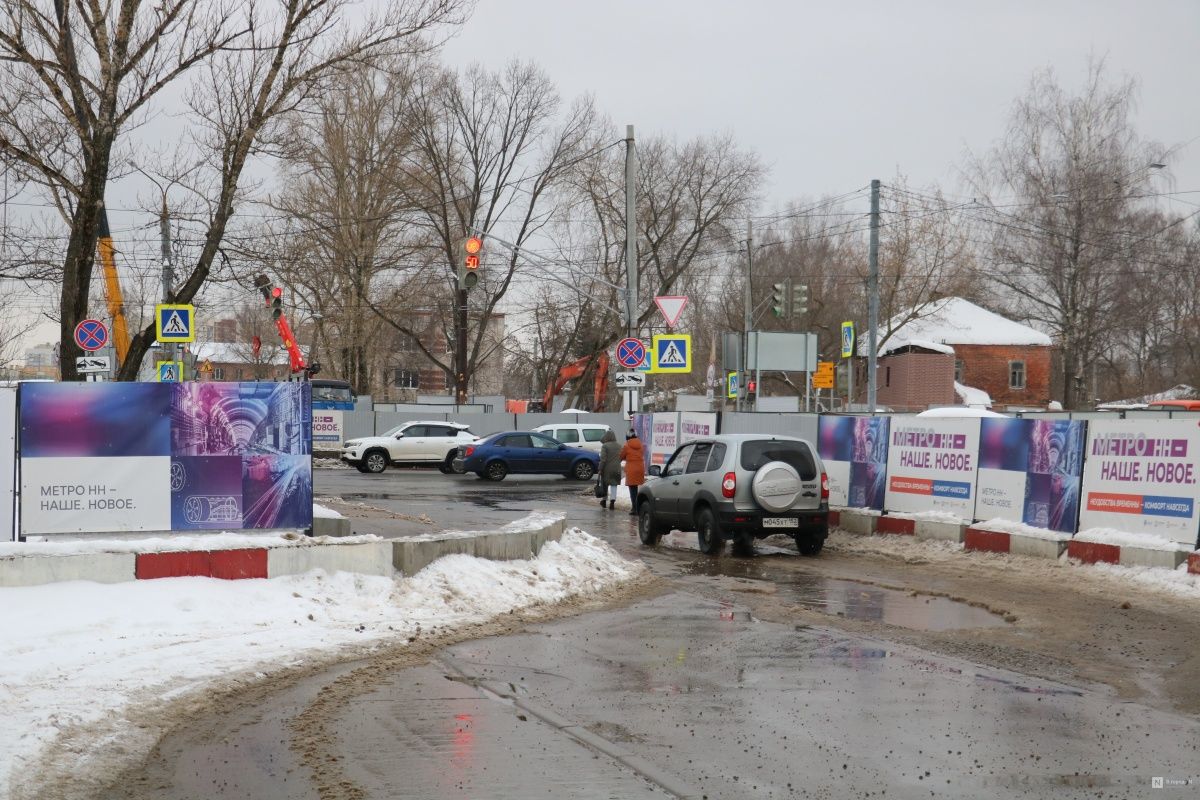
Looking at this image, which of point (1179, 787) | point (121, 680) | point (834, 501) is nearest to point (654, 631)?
point (121, 680)

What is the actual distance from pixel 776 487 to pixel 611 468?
903 cm

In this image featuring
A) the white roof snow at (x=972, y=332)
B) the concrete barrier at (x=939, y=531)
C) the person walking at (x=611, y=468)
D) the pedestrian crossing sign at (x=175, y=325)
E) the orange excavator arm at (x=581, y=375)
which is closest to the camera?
the concrete barrier at (x=939, y=531)

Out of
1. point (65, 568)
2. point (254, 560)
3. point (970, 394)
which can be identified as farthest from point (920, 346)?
point (65, 568)

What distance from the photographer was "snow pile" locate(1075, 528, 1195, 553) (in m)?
13.6

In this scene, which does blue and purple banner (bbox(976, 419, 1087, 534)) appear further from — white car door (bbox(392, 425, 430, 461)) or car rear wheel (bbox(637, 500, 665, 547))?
white car door (bbox(392, 425, 430, 461))

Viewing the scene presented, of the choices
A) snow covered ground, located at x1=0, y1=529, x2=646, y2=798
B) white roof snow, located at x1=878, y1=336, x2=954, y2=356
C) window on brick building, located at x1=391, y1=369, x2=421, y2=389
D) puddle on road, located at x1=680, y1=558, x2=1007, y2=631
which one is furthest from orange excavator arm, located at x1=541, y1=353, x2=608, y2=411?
window on brick building, located at x1=391, y1=369, x2=421, y2=389

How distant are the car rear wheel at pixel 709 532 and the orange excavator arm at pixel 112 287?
11526mm

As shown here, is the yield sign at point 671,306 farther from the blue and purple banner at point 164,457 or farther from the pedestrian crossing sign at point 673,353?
the blue and purple banner at point 164,457

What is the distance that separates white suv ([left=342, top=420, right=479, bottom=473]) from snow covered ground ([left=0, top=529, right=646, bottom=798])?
87.7ft

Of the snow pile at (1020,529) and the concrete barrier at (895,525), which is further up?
the snow pile at (1020,529)

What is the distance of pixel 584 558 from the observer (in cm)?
1433

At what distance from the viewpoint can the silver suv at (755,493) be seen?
16.9 m

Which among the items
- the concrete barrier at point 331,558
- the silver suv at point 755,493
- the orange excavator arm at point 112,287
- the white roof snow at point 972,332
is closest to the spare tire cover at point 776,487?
the silver suv at point 755,493

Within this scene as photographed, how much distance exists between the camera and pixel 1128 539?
14336 millimetres
